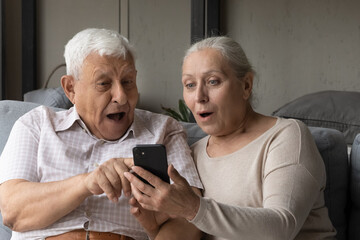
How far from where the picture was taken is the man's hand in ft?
4.98

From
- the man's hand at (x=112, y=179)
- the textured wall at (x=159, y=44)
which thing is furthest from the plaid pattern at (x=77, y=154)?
the textured wall at (x=159, y=44)

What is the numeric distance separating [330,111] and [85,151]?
2076 millimetres

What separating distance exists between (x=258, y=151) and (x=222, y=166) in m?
0.14

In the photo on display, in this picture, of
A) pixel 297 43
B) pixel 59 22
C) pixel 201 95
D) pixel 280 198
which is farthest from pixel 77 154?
pixel 59 22

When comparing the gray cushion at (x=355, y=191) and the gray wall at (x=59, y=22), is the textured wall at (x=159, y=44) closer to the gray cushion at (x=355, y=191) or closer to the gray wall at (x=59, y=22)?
the gray wall at (x=59, y=22)

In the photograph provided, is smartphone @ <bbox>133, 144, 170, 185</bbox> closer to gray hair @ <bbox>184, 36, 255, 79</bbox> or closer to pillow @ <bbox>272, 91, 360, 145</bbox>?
gray hair @ <bbox>184, 36, 255, 79</bbox>

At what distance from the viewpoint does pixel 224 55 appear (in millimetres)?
1743

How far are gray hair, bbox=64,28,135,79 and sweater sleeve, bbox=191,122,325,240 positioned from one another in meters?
0.61

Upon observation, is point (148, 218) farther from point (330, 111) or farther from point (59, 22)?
point (59, 22)

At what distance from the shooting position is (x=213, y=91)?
1748mm

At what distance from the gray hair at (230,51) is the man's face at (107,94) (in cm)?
25

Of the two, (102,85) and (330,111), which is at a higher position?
(102,85)

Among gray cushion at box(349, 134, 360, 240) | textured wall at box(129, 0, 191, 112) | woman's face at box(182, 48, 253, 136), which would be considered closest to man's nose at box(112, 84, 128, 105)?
woman's face at box(182, 48, 253, 136)

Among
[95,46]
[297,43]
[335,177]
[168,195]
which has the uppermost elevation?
[95,46]
